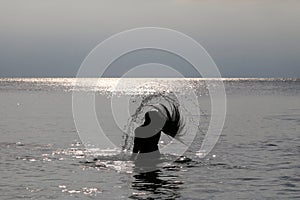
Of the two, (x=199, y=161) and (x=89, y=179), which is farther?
(x=199, y=161)

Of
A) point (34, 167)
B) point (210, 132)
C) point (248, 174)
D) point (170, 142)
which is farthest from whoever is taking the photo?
point (210, 132)

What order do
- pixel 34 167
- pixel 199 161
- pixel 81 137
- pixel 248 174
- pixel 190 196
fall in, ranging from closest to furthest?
pixel 190 196 → pixel 248 174 → pixel 34 167 → pixel 199 161 → pixel 81 137

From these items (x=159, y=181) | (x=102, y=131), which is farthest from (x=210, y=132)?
(x=159, y=181)

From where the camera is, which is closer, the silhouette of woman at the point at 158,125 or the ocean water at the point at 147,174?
the ocean water at the point at 147,174

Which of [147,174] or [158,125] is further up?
[158,125]

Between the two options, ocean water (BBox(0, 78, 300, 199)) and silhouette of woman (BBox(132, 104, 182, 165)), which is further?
silhouette of woman (BBox(132, 104, 182, 165))

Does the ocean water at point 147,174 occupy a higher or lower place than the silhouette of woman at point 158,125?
lower

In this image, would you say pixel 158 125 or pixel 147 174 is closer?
pixel 147 174

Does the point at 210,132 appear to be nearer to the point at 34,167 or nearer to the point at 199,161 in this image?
the point at 199,161

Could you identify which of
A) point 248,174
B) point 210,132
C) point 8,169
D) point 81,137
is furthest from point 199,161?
point 210,132

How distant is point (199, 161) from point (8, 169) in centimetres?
969

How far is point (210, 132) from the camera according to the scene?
53.2 m

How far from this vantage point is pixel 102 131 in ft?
175

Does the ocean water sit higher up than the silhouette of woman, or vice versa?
the silhouette of woman
